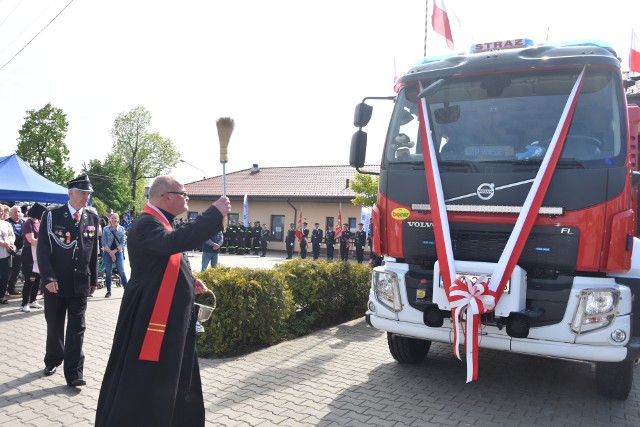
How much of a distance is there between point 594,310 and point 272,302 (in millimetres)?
3908

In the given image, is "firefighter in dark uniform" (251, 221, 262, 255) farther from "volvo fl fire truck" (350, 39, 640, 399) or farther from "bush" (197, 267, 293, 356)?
"volvo fl fire truck" (350, 39, 640, 399)

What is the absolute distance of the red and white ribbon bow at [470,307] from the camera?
4441mm

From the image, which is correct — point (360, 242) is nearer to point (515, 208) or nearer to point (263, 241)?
point (263, 241)

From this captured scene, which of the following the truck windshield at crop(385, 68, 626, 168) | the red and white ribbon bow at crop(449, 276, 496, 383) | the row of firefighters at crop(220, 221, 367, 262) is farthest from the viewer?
the row of firefighters at crop(220, 221, 367, 262)

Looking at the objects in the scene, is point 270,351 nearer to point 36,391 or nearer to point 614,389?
point 36,391

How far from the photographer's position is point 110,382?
3.25 meters

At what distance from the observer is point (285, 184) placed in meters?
36.6

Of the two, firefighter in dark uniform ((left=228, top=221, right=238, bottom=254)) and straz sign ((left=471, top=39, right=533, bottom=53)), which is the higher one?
straz sign ((left=471, top=39, right=533, bottom=53))

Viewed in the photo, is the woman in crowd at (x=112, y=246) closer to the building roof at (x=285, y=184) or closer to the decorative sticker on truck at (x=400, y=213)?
the decorative sticker on truck at (x=400, y=213)

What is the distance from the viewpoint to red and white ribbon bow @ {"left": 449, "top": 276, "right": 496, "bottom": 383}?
4.44 metres

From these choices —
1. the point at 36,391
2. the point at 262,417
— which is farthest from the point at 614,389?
the point at 36,391

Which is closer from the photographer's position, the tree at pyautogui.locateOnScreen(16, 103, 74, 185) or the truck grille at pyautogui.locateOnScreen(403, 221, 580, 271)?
the truck grille at pyautogui.locateOnScreen(403, 221, 580, 271)

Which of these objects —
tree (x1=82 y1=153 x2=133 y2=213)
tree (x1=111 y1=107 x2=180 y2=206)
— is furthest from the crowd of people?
tree (x1=111 y1=107 x2=180 y2=206)

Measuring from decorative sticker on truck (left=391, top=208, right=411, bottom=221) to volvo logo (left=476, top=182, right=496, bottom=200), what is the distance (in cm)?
74
